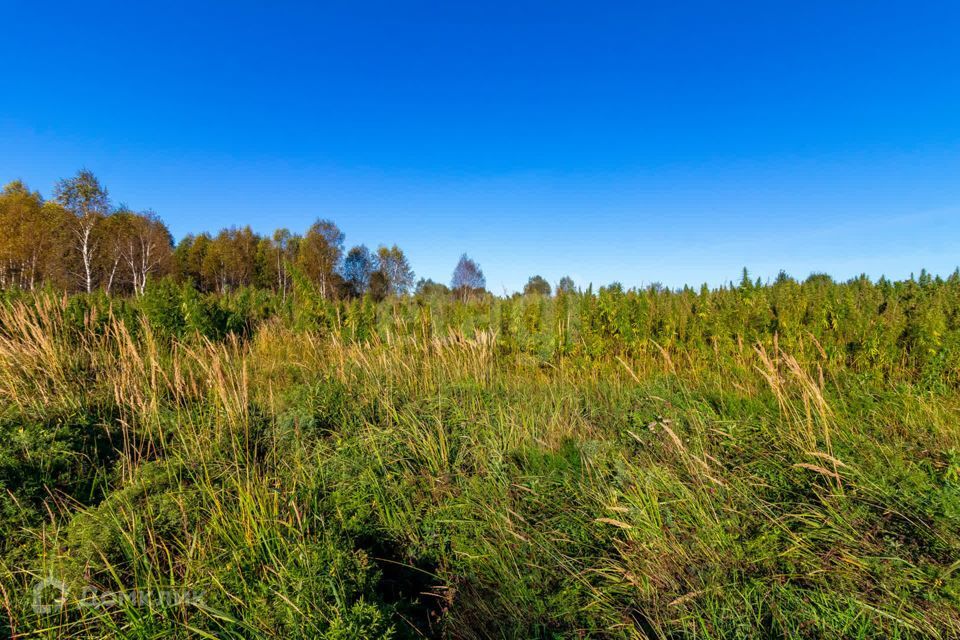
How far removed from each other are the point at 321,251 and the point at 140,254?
1702 cm

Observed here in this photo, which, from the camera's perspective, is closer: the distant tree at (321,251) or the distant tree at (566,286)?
the distant tree at (566,286)

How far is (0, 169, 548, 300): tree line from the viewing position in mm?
30312

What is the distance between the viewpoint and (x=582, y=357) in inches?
324

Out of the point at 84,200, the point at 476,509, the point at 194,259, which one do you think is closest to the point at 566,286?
the point at 476,509

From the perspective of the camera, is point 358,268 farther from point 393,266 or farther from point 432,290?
point 432,290

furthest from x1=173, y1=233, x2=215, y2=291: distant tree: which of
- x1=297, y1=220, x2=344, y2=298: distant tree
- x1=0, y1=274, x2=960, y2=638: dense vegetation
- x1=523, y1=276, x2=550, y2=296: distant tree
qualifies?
x1=0, y1=274, x2=960, y2=638: dense vegetation

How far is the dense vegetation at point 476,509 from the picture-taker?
182 centimetres

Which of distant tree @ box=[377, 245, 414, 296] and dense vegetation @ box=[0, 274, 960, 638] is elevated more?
distant tree @ box=[377, 245, 414, 296]

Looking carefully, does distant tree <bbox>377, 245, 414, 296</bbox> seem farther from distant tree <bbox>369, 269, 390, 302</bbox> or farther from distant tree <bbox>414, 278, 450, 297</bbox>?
→ distant tree <bbox>414, 278, 450, 297</bbox>

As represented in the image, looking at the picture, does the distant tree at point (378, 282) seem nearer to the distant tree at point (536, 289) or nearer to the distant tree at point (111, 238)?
the distant tree at point (111, 238)

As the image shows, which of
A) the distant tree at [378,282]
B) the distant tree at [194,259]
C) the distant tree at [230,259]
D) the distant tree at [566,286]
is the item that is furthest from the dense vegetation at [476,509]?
the distant tree at [194,259]

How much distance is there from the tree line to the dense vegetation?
8.12m

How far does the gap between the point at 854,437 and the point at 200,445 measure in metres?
4.88

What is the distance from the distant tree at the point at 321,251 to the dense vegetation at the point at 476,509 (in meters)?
44.3
